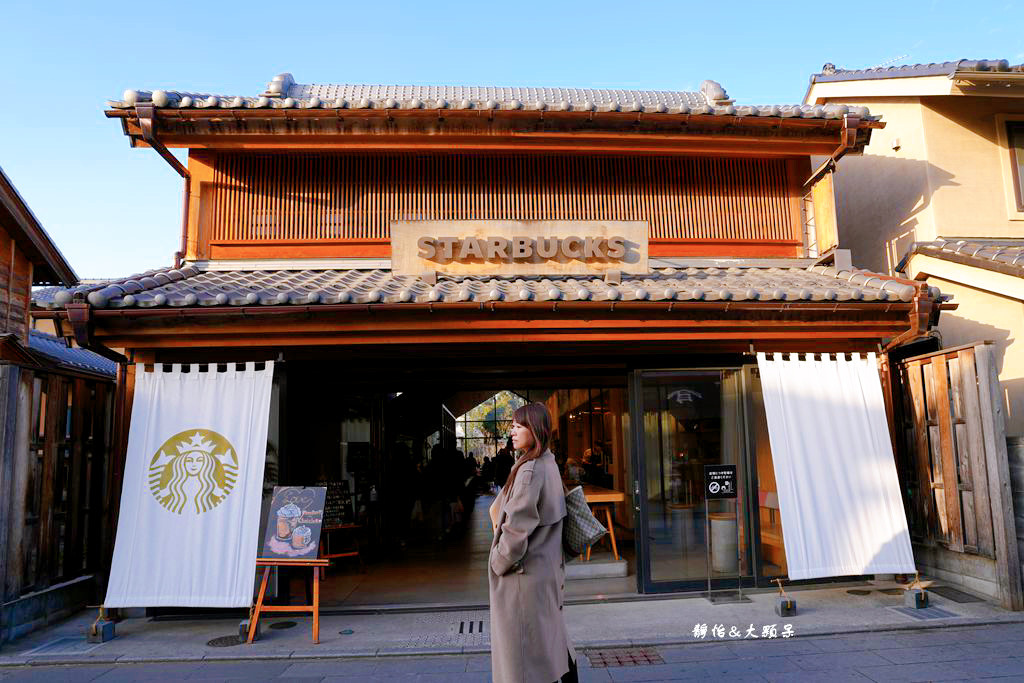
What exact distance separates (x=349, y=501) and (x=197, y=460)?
12.5 feet

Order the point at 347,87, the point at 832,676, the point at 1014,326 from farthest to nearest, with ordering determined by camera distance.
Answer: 1. the point at 347,87
2. the point at 1014,326
3. the point at 832,676

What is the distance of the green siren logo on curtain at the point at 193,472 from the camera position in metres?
6.60

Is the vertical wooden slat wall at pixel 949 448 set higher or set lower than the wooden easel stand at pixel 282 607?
higher

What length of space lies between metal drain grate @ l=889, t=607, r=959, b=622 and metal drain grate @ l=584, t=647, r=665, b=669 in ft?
8.70

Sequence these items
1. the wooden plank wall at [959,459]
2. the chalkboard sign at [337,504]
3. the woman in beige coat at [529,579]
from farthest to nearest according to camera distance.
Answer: the chalkboard sign at [337,504]
the wooden plank wall at [959,459]
the woman in beige coat at [529,579]

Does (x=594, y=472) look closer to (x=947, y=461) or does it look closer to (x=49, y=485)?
(x=947, y=461)

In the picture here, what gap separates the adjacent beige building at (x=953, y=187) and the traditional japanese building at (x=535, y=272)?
1.93m

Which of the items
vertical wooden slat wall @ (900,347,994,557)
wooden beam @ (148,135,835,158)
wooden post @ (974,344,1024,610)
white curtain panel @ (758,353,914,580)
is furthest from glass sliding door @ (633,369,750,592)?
wooden beam @ (148,135,835,158)

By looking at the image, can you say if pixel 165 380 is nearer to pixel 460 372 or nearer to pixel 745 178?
pixel 460 372

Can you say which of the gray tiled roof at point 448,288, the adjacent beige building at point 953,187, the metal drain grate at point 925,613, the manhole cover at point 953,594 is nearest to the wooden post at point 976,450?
the manhole cover at point 953,594

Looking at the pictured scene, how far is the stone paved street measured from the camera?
16.8 feet

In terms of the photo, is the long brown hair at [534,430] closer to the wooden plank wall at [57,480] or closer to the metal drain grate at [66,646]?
the metal drain grate at [66,646]

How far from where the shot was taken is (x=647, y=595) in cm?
739


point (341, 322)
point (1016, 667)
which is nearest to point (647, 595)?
point (1016, 667)
